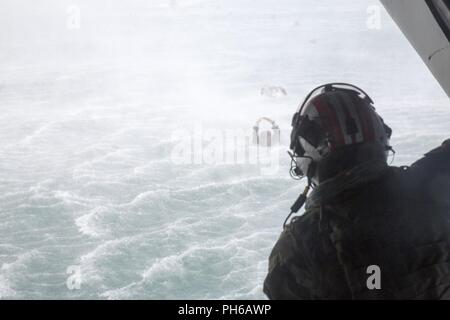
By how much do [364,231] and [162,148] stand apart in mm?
28006

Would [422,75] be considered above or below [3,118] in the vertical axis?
above

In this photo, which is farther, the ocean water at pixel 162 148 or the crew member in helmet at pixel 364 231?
the ocean water at pixel 162 148

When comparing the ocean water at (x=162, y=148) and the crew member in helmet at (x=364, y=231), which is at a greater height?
the ocean water at (x=162, y=148)

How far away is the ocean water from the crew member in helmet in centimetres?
1334

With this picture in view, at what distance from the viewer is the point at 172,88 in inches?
1795

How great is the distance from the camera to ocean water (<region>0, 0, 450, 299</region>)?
674 inches

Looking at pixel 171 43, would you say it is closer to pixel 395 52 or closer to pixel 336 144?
pixel 395 52

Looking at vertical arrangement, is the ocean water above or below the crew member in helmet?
above

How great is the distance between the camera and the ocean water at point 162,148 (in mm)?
17125

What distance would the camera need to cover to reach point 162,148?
29.2 metres

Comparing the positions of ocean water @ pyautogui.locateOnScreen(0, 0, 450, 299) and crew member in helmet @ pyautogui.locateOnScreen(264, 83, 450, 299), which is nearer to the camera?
crew member in helmet @ pyautogui.locateOnScreen(264, 83, 450, 299)

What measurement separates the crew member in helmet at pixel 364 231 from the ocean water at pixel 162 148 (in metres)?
13.3
